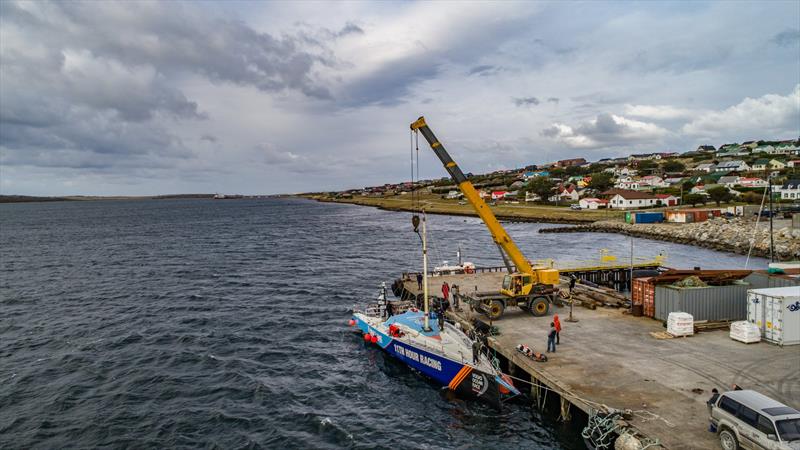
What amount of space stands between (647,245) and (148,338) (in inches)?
3110

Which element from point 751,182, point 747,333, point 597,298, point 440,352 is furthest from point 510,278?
point 751,182

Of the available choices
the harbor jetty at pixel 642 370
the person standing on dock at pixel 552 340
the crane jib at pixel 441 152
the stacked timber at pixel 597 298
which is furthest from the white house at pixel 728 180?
the person standing on dock at pixel 552 340

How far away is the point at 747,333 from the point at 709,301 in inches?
150

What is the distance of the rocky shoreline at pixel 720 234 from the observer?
6869 centimetres

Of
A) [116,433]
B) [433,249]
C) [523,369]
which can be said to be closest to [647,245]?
[433,249]

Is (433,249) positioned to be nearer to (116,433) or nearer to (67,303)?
(67,303)

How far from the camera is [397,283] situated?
154ft

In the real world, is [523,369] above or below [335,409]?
above

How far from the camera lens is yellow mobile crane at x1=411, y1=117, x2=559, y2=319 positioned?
104ft

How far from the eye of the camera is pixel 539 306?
106 ft

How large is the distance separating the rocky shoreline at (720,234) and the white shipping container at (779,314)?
49.0 metres

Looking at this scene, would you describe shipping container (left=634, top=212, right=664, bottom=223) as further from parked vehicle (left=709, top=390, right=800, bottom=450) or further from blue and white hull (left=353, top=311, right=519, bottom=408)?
parked vehicle (left=709, top=390, right=800, bottom=450)

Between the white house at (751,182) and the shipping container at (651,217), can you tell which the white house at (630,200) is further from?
the white house at (751,182)

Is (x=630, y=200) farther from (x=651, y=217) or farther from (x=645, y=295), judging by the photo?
(x=645, y=295)
